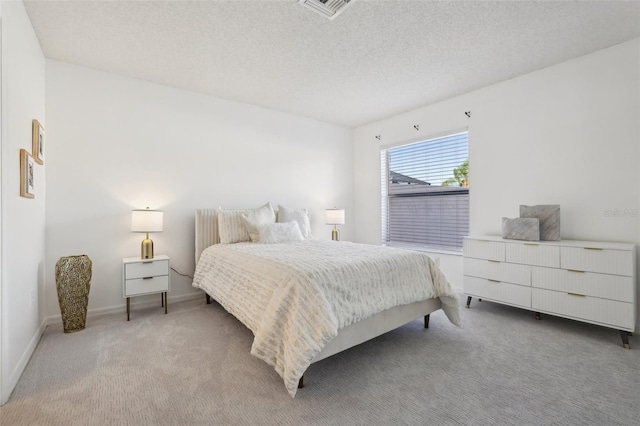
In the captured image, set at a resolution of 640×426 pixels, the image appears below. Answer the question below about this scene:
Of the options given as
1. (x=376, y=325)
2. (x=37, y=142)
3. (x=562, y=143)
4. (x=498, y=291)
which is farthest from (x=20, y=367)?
(x=562, y=143)

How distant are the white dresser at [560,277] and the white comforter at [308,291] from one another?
0.84 m

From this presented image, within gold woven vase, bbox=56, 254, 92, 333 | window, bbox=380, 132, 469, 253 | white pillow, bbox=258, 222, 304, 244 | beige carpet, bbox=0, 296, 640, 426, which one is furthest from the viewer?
window, bbox=380, 132, 469, 253

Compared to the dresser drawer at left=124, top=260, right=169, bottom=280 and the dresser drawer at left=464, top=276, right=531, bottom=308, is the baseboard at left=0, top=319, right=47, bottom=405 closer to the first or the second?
the dresser drawer at left=124, top=260, right=169, bottom=280

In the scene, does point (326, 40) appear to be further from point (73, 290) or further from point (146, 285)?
point (73, 290)

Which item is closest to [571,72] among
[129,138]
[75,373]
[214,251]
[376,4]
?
[376,4]

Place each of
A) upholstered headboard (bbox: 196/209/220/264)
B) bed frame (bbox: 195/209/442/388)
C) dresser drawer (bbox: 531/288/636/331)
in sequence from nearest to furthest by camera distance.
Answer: bed frame (bbox: 195/209/442/388) < dresser drawer (bbox: 531/288/636/331) < upholstered headboard (bbox: 196/209/220/264)

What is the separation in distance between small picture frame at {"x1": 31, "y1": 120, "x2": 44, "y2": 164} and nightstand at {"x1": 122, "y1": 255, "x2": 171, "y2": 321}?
116cm

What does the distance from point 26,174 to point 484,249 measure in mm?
4152

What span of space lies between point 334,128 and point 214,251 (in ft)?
10.2

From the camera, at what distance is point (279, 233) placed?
3.60m

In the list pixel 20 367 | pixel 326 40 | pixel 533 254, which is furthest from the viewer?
pixel 533 254

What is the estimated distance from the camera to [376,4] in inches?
86.4

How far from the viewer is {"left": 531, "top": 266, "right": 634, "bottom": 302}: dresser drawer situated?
2402mm

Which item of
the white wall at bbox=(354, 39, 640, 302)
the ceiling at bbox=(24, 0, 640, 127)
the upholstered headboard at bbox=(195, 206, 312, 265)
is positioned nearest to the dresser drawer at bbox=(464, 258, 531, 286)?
the white wall at bbox=(354, 39, 640, 302)
